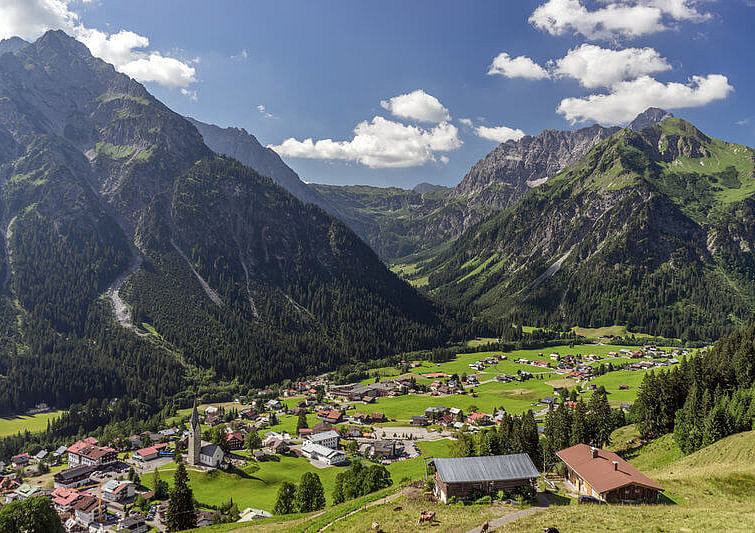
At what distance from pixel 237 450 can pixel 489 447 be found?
244 feet

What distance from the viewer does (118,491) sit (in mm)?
86750

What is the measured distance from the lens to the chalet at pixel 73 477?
98625mm

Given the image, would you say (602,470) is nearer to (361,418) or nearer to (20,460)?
(361,418)

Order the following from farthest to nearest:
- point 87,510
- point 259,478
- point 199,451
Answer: point 199,451, point 259,478, point 87,510

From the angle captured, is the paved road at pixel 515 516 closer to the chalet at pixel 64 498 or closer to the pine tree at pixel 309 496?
the pine tree at pixel 309 496

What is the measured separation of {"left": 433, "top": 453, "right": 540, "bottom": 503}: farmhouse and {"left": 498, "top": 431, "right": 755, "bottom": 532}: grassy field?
6681 millimetres

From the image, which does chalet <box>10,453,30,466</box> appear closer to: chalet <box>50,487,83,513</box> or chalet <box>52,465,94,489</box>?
chalet <box>52,465,94,489</box>

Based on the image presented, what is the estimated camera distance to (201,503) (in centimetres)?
8012

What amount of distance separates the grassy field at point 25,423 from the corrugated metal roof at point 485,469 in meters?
149

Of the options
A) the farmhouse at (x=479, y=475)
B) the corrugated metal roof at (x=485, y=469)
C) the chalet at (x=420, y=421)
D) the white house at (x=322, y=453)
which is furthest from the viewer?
the chalet at (x=420, y=421)

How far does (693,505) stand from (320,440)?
290ft

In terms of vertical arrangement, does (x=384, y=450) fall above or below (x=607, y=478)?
below

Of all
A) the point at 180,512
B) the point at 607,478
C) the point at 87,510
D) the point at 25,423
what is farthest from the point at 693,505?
the point at 25,423

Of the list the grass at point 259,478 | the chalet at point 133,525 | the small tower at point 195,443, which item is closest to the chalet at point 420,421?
the grass at point 259,478
